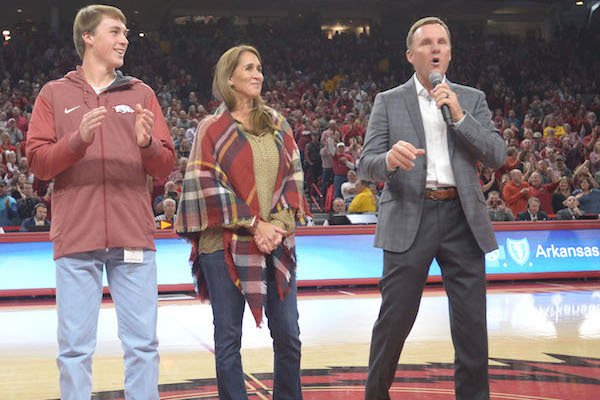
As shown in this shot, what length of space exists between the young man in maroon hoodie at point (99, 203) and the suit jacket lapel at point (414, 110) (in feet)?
4.12

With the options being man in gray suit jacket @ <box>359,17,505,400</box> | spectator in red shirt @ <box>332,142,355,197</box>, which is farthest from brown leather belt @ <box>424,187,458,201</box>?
spectator in red shirt @ <box>332,142,355,197</box>

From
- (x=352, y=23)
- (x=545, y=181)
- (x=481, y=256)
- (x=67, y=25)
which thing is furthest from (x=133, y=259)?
(x=352, y=23)

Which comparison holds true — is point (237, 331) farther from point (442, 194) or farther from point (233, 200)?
point (442, 194)

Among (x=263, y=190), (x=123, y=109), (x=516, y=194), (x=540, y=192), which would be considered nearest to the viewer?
(x=123, y=109)

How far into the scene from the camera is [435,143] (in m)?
4.55

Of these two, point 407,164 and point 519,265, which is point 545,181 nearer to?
point 519,265

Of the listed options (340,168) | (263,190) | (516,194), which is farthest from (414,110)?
(340,168)

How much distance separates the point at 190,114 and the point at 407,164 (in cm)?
1618

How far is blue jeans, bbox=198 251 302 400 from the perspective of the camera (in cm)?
423

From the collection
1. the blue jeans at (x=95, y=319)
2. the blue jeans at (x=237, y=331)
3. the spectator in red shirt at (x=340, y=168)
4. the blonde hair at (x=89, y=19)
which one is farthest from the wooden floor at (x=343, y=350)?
the spectator in red shirt at (x=340, y=168)

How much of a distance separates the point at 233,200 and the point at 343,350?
12.3ft

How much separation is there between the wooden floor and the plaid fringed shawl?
66.9 inches

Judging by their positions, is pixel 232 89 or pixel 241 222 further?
pixel 232 89

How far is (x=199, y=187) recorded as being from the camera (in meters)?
4.32
